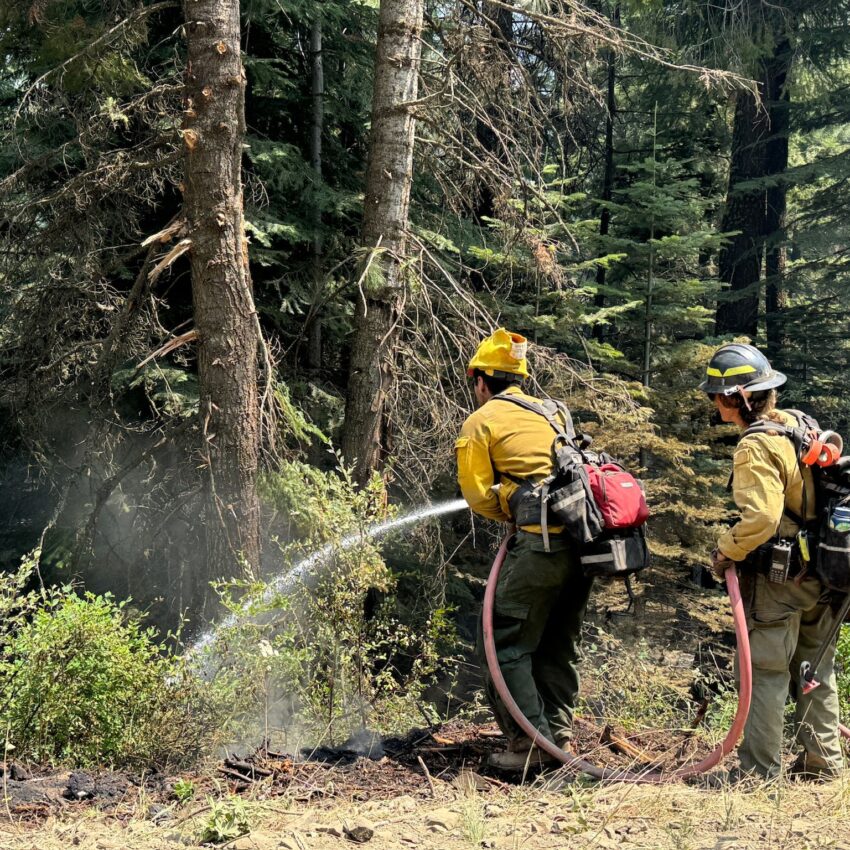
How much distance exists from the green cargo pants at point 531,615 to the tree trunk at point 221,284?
7.62 ft

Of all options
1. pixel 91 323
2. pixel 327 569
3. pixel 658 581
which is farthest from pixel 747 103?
pixel 327 569

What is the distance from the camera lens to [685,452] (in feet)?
40.6

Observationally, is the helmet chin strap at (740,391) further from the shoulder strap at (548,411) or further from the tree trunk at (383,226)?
the tree trunk at (383,226)

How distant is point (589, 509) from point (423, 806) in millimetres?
1609

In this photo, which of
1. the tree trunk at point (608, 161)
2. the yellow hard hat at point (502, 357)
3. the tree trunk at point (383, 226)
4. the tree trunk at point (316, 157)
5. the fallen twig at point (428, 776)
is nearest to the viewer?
the fallen twig at point (428, 776)

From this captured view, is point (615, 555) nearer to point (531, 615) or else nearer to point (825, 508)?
point (531, 615)

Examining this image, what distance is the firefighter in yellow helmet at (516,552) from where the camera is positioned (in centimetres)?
475

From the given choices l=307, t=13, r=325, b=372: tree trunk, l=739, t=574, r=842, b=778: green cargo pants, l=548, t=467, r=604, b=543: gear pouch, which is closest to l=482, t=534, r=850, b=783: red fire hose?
l=739, t=574, r=842, b=778: green cargo pants

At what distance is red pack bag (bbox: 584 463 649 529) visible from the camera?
4.62m

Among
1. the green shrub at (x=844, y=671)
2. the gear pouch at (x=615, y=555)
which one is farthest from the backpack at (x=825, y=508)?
the green shrub at (x=844, y=671)

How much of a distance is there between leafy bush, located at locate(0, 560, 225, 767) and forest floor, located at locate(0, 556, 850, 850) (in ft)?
0.91

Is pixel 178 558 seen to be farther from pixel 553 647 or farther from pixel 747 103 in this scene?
pixel 747 103

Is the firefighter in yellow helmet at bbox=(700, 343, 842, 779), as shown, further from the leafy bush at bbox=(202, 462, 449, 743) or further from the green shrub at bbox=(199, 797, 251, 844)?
the green shrub at bbox=(199, 797, 251, 844)

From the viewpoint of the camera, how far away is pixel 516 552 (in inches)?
190
